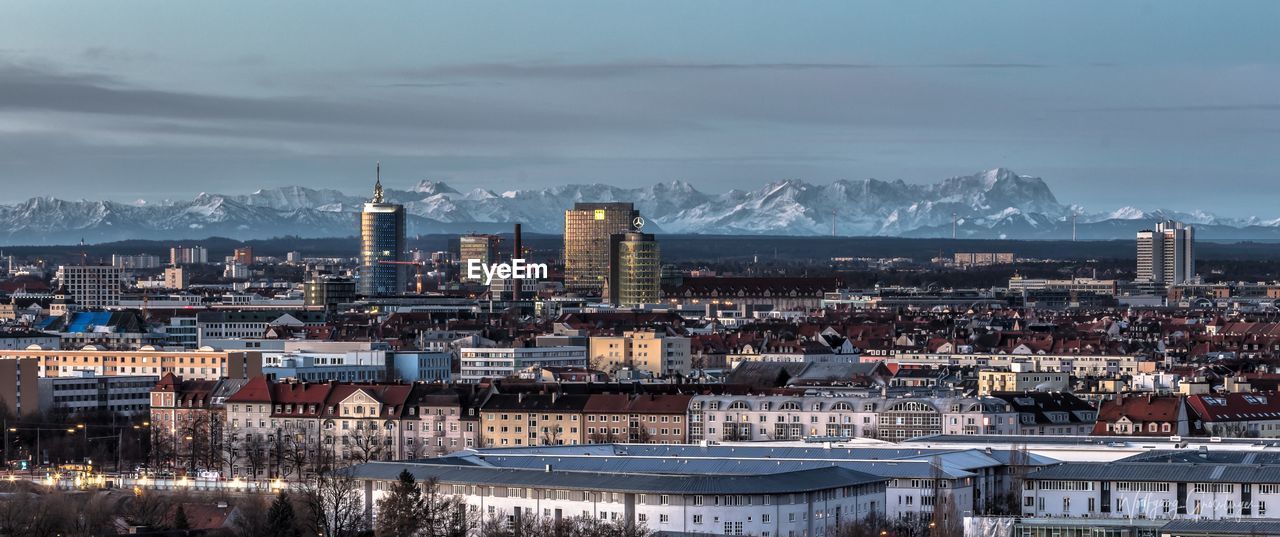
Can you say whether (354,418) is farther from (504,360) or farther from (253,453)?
(504,360)

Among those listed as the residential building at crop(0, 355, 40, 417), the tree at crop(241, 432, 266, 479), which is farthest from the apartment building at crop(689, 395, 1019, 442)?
the residential building at crop(0, 355, 40, 417)

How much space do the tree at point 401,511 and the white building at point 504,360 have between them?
53080mm

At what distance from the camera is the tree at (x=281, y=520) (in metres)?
58.6

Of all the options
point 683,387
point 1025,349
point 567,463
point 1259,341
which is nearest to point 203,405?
point 683,387

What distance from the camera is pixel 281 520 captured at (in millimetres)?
58844

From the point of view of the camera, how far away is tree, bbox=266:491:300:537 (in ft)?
192

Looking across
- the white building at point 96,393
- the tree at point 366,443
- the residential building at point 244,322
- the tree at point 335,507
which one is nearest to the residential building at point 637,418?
the tree at point 366,443

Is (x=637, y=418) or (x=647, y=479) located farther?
(x=637, y=418)

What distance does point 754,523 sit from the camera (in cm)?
5759

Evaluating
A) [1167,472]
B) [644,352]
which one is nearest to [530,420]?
[1167,472]

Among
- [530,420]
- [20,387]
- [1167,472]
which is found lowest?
[530,420]

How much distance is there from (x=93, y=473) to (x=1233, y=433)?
3076 cm

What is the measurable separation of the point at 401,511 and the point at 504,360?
198 feet

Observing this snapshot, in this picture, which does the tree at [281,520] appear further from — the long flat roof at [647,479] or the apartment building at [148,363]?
the apartment building at [148,363]
